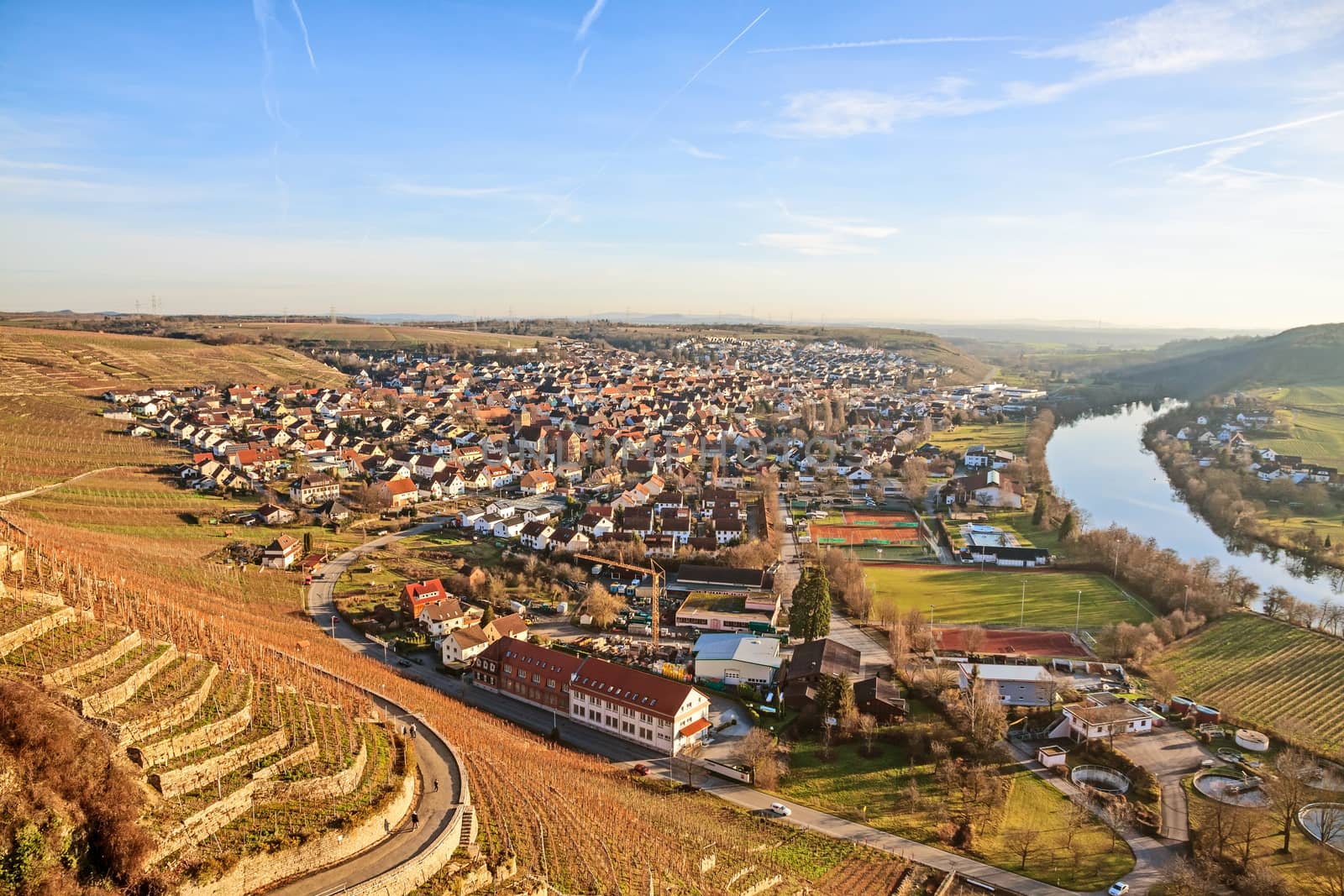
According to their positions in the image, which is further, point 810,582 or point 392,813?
point 810,582

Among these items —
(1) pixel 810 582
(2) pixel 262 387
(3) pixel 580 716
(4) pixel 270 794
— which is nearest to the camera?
(4) pixel 270 794

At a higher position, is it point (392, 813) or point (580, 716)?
point (392, 813)

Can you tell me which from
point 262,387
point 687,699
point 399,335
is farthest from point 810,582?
point 399,335

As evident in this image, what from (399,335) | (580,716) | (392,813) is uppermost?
(399,335)

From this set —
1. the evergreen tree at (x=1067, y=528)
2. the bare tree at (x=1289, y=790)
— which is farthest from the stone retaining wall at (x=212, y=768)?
the evergreen tree at (x=1067, y=528)

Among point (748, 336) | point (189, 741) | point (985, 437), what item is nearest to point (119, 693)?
point (189, 741)

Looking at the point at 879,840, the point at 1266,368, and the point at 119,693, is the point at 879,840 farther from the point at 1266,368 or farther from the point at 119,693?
the point at 1266,368

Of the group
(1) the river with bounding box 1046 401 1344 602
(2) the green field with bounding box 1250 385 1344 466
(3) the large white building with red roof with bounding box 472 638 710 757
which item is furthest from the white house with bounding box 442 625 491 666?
(2) the green field with bounding box 1250 385 1344 466

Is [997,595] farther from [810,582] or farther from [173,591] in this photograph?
[173,591]
